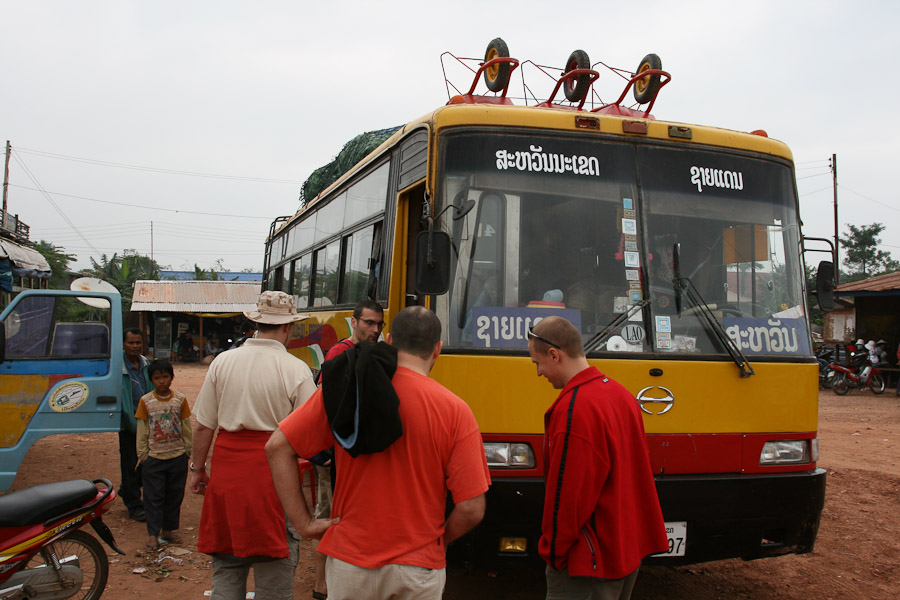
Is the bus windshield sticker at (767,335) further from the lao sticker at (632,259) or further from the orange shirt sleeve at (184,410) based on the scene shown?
the orange shirt sleeve at (184,410)

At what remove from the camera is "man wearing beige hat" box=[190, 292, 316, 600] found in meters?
3.58

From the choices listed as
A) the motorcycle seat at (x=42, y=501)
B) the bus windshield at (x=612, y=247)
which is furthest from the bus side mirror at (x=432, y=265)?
the motorcycle seat at (x=42, y=501)

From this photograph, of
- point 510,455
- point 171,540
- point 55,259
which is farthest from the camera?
point 55,259

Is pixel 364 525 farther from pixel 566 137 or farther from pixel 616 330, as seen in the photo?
pixel 566 137

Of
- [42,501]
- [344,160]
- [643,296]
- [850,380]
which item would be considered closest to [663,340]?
[643,296]

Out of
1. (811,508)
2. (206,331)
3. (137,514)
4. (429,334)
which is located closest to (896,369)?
(811,508)

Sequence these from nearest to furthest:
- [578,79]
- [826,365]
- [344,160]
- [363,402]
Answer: [363,402] < [578,79] < [344,160] < [826,365]

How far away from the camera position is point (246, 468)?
362cm

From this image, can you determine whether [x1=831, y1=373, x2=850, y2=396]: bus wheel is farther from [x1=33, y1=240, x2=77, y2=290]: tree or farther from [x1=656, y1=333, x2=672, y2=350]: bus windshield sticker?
[x1=33, y1=240, x2=77, y2=290]: tree

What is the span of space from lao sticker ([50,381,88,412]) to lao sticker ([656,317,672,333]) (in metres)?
4.78

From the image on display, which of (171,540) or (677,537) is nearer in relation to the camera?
(677,537)

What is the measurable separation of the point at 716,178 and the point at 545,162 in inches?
47.8

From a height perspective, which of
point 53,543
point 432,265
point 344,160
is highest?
point 344,160

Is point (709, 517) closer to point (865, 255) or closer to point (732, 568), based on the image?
point (732, 568)
